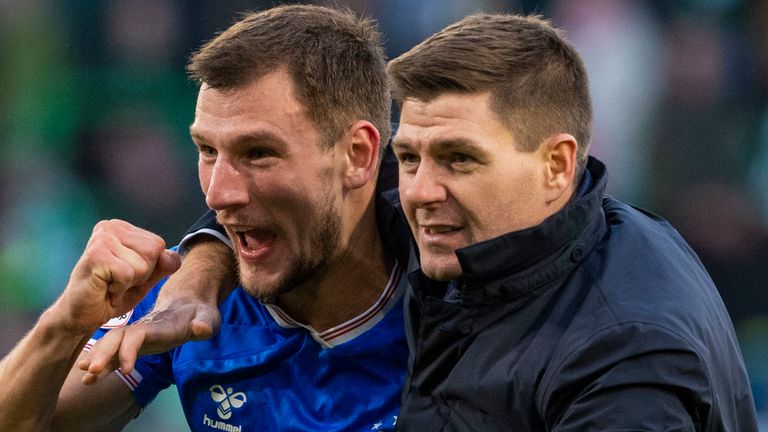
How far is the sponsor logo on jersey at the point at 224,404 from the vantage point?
3121 mm

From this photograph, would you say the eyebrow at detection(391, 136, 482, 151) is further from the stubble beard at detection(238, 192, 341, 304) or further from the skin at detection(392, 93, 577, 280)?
the stubble beard at detection(238, 192, 341, 304)

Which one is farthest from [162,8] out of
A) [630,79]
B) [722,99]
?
[722,99]

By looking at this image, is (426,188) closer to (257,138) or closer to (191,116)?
(257,138)

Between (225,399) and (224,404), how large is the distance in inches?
0.5

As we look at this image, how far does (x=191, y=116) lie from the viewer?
20.5ft

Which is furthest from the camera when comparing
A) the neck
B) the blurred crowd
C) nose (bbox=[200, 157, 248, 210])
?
the blurred crowd

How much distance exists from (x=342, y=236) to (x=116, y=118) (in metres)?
3.45

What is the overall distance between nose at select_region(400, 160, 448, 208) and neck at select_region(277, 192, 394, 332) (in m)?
0.55

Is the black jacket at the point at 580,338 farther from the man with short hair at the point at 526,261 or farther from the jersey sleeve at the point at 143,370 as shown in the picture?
the jersey sleeve at the point at 143,370

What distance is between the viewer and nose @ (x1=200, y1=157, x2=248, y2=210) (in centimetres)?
291

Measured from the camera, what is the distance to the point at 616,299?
90.7 inches

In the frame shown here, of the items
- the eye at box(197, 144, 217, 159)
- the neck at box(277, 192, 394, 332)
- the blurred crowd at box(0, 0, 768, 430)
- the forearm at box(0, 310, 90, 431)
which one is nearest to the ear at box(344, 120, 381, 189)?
the neck at box(277, 192, 394, 332)

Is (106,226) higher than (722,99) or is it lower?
higher

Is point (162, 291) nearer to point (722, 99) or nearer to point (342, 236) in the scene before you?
point (342, 236)
